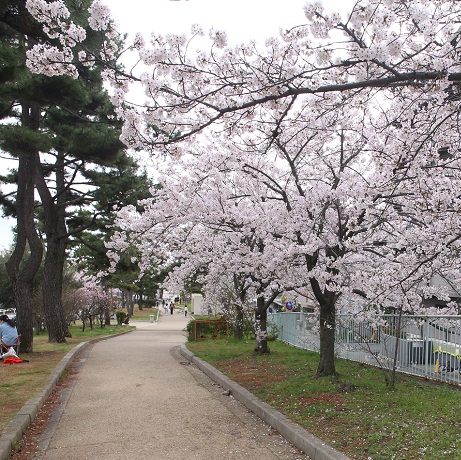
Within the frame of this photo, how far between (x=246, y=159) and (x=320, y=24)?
605cm

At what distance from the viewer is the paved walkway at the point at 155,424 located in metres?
5.58

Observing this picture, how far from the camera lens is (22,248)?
1595 centimetres

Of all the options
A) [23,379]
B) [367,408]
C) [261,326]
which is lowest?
[23,379]

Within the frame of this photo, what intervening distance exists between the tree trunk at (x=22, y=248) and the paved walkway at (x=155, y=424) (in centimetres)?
473

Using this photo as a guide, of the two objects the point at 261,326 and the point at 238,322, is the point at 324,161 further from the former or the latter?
the point at 238,322

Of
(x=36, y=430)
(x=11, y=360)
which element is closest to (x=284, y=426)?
(x=36, y=430)

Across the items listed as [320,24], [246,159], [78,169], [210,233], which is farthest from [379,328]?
[78,169]

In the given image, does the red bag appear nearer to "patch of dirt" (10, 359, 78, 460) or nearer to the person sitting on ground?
the person sitting on ground

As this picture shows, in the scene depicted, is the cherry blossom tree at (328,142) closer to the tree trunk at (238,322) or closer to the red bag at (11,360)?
the red bag at (11,360)

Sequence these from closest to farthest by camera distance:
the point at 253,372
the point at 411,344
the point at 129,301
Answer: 1. the point at 411,344
2. the point at 253,372
3. the point at 129,301

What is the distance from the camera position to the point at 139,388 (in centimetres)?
988

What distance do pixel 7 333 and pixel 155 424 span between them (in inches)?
313

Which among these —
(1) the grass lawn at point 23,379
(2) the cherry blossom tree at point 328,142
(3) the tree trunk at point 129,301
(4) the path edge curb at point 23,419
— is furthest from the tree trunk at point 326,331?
(3) the tree trunk at point 129,301

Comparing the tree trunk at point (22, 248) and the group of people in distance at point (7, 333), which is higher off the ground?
the tree trunk at point (22, 248)
